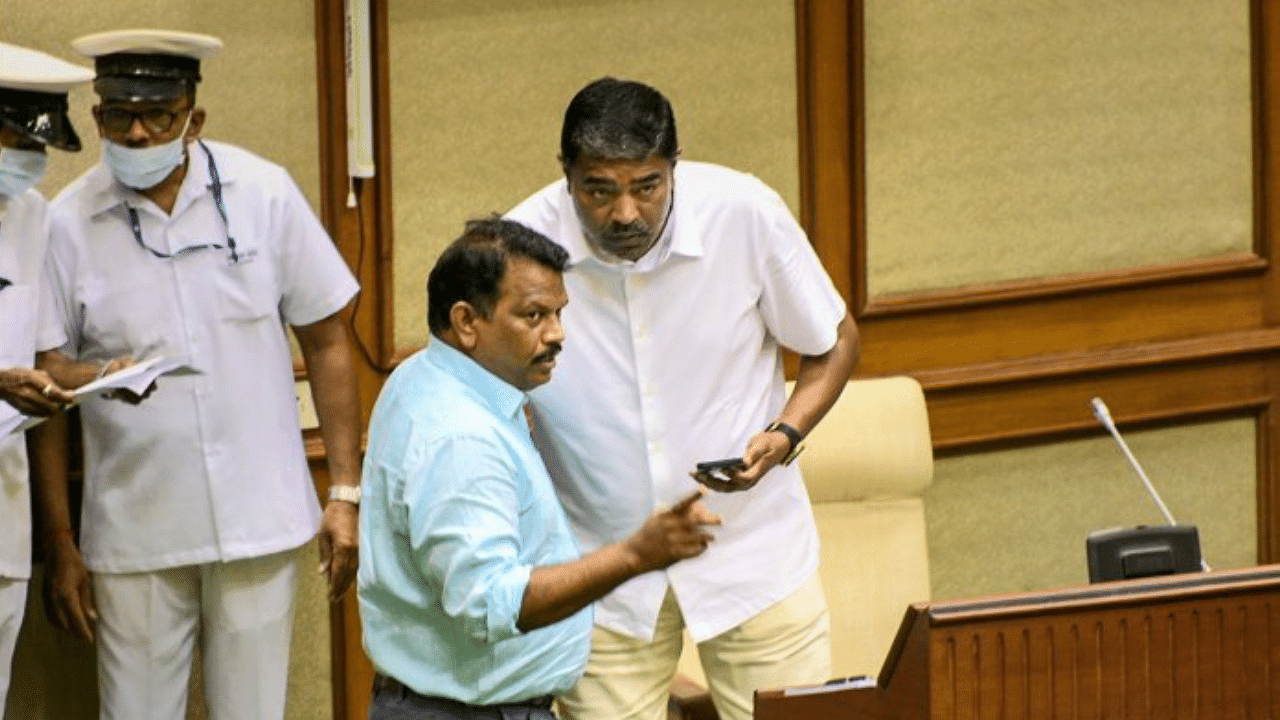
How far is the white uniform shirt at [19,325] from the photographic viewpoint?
4551mm

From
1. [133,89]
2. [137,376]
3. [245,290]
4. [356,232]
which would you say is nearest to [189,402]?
A: [245,290]

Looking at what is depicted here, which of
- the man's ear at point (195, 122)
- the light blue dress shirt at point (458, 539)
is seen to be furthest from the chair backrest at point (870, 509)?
the light blue dress shirt at point (458, 539)

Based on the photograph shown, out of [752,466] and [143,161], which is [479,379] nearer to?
[752,466]

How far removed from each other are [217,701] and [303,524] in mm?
377

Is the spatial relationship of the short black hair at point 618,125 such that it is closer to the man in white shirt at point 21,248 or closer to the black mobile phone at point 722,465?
the black mobile phone at point 722,465

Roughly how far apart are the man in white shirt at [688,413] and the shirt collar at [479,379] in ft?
1.77

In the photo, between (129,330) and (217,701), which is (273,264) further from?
(217,701)

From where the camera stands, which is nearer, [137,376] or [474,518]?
[474,518]

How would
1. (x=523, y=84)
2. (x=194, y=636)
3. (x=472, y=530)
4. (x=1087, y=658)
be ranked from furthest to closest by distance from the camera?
1. (x=523, y=84)
2. (x=194, y=636)
3. (x=1087, y=658)
4. (x=472, y=530)

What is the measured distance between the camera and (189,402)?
188 inches

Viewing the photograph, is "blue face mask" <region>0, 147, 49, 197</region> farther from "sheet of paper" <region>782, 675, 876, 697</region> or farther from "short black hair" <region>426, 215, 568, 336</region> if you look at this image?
"sheet of paper" <region>782, 675, 876, 697</region>

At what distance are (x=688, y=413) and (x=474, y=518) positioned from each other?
836 millimetres

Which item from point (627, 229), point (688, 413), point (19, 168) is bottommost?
point (688, 413)

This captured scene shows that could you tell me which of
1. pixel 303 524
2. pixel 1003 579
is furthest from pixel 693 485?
pixel 1003 579
